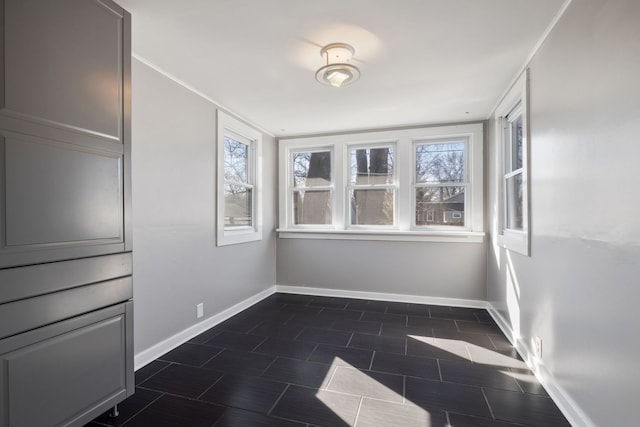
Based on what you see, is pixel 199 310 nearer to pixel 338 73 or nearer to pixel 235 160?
pixel 235 160

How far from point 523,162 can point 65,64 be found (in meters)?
3.00

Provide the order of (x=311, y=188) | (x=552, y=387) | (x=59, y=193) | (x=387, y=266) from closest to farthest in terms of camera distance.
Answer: (x=59, y=193) < (x=552, y=387) < (x=387, y=266) < (x=311, y=188)

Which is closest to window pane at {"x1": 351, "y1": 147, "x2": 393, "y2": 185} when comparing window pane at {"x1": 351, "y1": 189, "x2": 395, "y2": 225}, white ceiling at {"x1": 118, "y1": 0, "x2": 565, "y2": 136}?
window pane at {"x1": 351, "y1": 189, "x2": 395, "y2": 225}

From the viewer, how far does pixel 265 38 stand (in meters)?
2.12

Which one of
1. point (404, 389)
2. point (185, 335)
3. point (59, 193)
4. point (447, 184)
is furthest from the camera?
point (447, 184)

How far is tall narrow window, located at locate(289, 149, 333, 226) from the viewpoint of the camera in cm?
462

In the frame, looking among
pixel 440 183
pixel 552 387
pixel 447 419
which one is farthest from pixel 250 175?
pixel 552 387

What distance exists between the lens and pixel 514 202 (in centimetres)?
307

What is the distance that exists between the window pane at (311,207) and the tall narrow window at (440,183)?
1.24m

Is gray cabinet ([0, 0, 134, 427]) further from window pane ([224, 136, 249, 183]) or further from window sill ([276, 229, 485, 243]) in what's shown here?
window sill ([276, 229, 485, 243])

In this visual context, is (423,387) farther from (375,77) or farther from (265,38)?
(265,38)

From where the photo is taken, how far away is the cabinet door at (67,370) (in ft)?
4.32

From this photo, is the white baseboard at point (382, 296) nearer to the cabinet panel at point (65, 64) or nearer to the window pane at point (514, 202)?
the window pane at point (514, 202)

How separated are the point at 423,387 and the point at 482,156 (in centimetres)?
286
